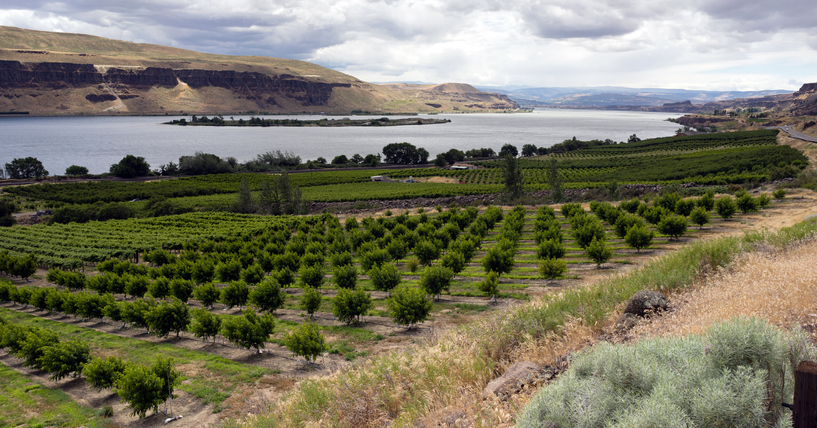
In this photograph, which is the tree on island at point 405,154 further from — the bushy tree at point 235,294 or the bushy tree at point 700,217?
the bushy tree at point 235,294

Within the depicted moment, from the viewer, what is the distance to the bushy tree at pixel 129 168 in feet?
400

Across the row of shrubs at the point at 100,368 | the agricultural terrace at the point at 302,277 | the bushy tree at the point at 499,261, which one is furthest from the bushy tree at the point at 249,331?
the bushy tree at the point at 499,261

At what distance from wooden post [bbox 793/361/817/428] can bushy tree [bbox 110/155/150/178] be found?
148535mm

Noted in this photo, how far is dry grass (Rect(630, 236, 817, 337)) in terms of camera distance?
6551 millimetres

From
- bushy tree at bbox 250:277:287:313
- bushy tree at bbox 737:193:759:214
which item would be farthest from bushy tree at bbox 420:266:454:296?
bushy tree at bbox 737:193:759:214

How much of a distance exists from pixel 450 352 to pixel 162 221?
70.4m

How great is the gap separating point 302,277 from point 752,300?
27.6 m

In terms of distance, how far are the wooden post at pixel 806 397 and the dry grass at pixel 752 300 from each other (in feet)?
6.73

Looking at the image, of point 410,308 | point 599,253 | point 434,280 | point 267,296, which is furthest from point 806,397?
point 267,296

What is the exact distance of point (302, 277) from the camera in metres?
30.4

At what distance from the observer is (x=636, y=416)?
4.18 meters

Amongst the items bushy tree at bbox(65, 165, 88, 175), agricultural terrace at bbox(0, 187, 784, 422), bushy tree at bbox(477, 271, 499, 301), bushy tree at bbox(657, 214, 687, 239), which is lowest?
agricultural terrace at bbox(0, 187, 784, 422)

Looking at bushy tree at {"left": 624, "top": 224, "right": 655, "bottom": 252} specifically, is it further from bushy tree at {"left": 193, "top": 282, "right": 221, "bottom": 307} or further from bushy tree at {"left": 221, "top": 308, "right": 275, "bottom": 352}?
bushy tree at {"left": 193, "top": 282, "right": 221, "bottom": 307}

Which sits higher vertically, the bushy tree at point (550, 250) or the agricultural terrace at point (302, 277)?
Result: the bushy tree at point (550, 250)
